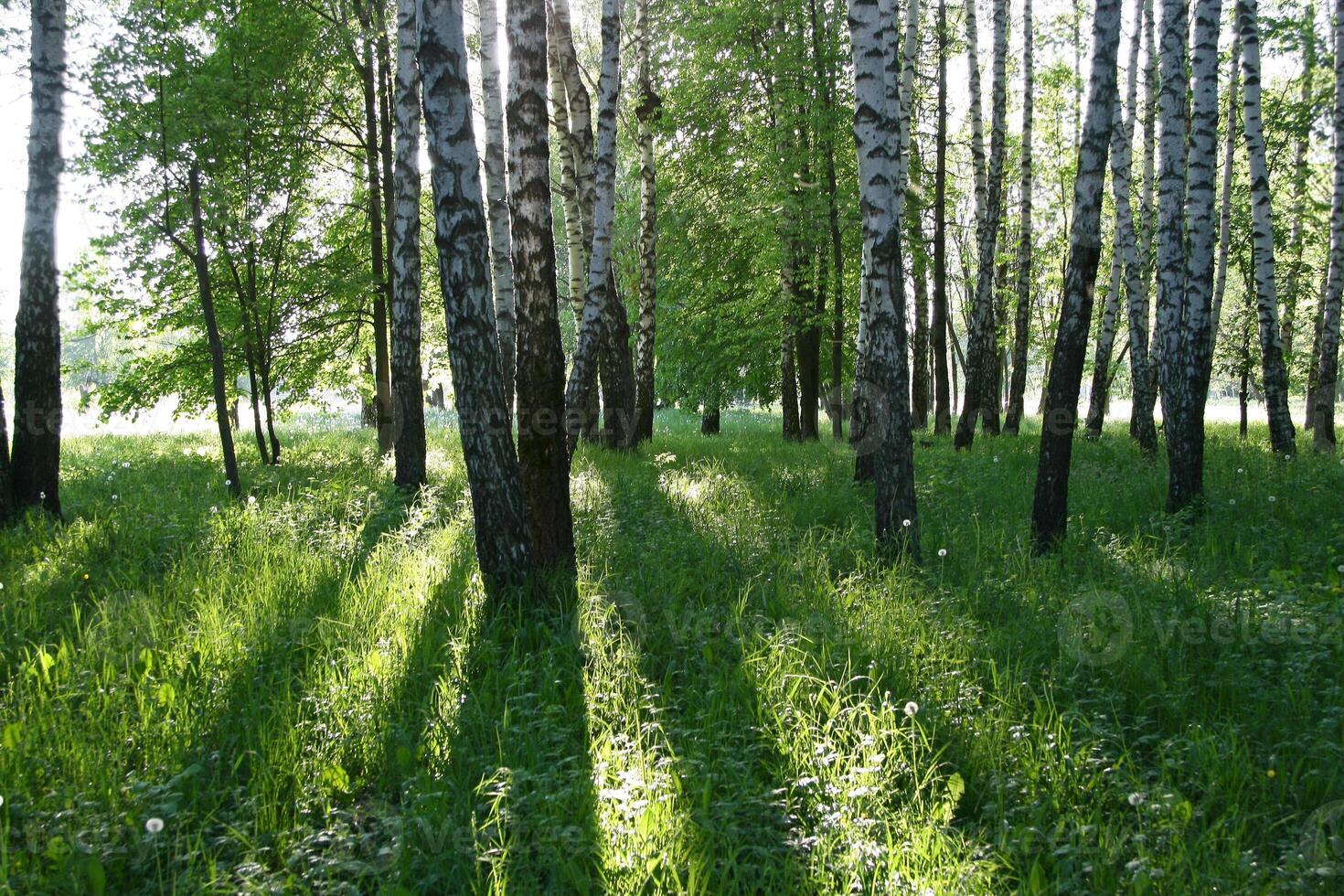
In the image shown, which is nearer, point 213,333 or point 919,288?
point 213,333

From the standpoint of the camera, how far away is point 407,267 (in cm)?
969

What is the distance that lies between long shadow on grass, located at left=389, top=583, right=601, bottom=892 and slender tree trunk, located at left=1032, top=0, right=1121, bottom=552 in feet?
13.5

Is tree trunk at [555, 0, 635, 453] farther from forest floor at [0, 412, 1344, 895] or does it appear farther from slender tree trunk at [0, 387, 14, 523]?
slender tree trunk at [0, 387, 14, 523]

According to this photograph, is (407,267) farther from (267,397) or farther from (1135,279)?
(1135,279)

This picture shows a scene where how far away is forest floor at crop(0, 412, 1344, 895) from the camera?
9.21 ft

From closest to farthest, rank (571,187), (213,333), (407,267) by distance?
(213,333) < (407,267) < (571,187)

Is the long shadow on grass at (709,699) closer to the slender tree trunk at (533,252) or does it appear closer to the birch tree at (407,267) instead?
the slender tree trunk at (533,252)

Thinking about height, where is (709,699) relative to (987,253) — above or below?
below

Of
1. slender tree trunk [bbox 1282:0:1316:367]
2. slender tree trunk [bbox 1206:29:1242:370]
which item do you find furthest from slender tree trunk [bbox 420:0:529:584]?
slender tree trunk [bbox 1206:29:1242:370]

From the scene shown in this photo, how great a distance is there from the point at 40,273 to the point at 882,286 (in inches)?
296

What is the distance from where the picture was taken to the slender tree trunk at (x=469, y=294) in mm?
4969

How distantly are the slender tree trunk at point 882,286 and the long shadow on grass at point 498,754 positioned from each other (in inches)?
114
